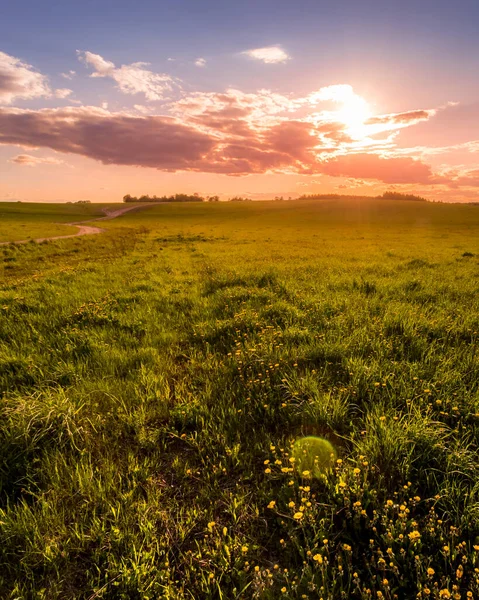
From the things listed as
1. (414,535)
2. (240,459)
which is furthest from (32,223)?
(414,535)

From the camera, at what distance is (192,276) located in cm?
1320

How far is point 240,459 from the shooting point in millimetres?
3326

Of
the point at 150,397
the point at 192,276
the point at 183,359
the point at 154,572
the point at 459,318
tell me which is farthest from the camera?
the point at 192,276

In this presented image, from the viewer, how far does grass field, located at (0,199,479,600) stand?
2.26 m

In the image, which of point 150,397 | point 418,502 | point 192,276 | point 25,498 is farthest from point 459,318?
point 192,276

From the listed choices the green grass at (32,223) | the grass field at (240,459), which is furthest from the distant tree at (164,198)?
the grass field at (240,459)

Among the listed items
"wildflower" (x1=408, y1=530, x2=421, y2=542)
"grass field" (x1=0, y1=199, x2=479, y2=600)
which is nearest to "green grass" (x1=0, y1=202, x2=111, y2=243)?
"grass field" (x1=0, y1=199, x2=479, y2=600)

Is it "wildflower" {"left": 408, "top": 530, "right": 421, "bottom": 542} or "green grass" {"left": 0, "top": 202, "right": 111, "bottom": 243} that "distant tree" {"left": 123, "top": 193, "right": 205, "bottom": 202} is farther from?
"wildflower" {"left": 408, "top": 530, "right": 421, "bottom": 542}

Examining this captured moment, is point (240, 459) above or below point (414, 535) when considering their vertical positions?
below

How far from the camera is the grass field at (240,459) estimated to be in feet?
7.41

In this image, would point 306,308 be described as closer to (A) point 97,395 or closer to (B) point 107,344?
(B) point 107,344

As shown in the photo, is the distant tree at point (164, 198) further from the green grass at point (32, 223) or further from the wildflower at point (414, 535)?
the wildflower at point (414, 535)

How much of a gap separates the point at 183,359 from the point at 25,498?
3.08m

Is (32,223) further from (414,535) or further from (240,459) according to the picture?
(414,535)
